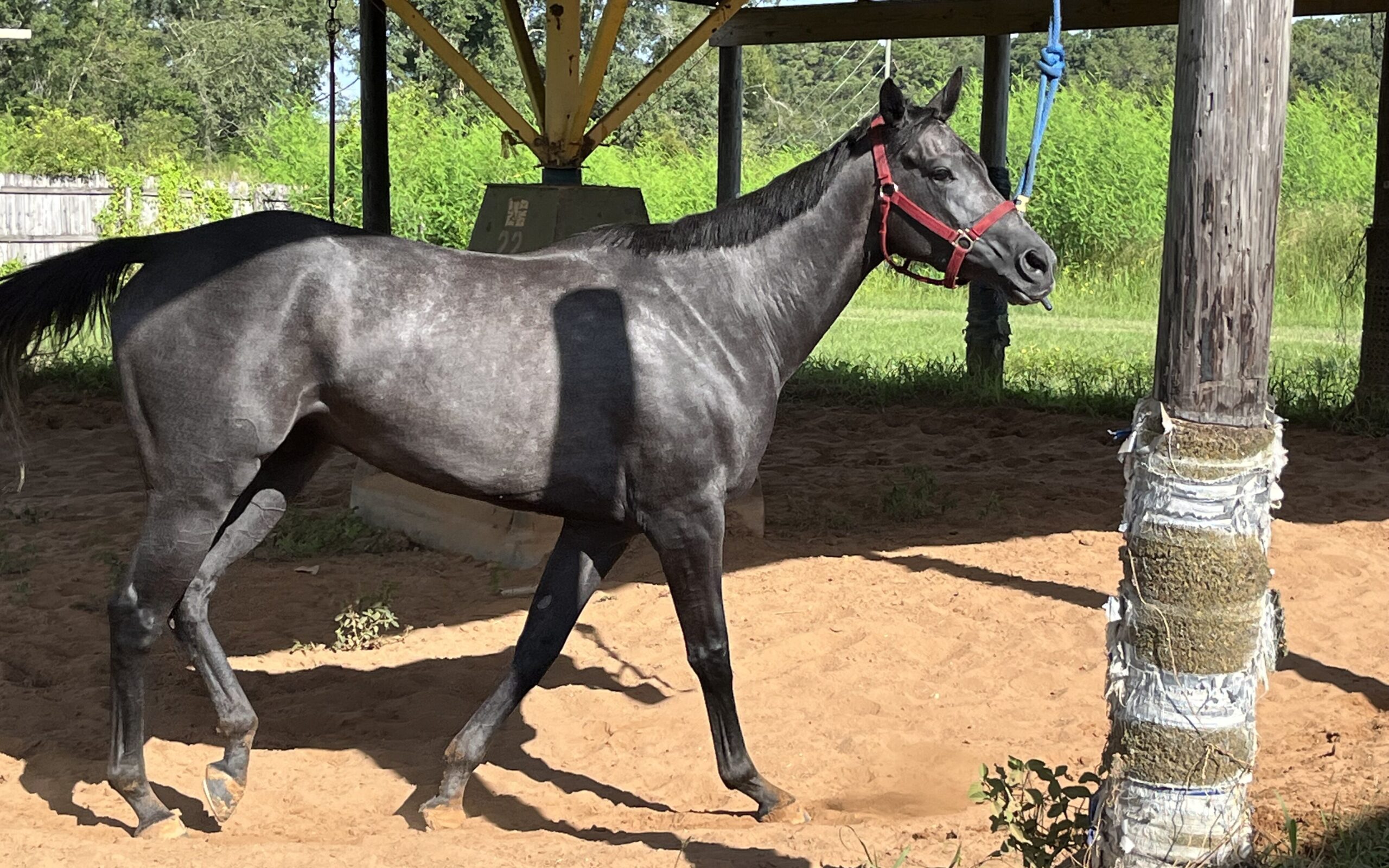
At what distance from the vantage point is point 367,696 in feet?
16.7

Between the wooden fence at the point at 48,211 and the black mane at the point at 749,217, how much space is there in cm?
1395

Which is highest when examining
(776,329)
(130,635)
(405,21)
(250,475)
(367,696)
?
(405,21)

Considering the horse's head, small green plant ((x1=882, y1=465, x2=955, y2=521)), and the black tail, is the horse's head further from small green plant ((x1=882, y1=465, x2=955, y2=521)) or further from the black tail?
small green plant ((x1=882, y1=465, x2=955, y2=521))

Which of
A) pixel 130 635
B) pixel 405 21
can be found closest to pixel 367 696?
pixel 130 635

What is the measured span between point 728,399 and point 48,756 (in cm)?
258

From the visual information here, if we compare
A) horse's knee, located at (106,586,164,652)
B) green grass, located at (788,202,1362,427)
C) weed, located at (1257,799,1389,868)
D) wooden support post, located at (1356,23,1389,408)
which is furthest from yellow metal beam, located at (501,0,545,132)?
wooden support post, located at (1356,23,1389,408)

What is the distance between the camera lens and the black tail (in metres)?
4.07

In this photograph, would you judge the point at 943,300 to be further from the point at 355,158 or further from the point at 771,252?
the point at 771,252

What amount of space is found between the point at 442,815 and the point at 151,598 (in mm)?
1057

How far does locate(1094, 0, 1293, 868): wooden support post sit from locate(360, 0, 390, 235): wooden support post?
6054 millimetres

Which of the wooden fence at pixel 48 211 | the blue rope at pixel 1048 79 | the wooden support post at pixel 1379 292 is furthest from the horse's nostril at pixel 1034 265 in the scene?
the wooden fence at pixel 48 211

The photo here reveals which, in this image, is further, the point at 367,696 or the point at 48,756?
the point at 367,696

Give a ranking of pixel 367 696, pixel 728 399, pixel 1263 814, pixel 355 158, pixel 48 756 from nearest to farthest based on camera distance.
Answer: pixel 1263 814 < pixel 728 399 < pixel 48 756 < pixel 367 696 < pixel 355 158

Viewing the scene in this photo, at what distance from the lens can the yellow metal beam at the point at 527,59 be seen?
6.99 m
